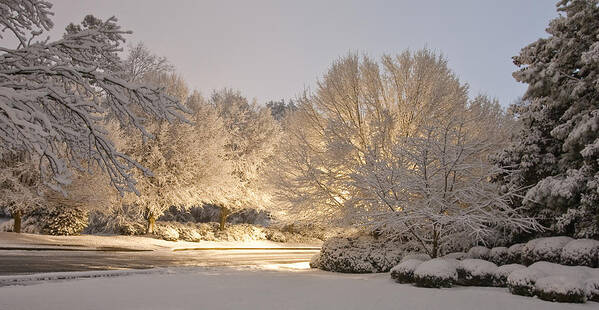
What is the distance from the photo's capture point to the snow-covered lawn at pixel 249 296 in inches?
284

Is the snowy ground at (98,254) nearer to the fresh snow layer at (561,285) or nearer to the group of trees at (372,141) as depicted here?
the group of trees at (372,141)

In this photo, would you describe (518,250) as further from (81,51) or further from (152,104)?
(81,51)

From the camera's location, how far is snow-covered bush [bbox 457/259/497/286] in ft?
32.6

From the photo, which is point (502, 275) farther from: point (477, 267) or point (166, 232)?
point (166, 232)

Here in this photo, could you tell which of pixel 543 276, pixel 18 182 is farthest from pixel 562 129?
pixel 18 182

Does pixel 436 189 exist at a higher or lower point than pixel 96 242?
higher

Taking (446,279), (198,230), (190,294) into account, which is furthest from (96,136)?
(198,230)

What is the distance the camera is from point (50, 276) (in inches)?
404

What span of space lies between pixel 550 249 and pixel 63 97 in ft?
36.2

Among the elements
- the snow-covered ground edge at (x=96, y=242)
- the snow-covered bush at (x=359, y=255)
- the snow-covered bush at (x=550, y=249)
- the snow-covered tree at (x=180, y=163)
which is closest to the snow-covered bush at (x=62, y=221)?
the snow-covered ground edge at (x=96, y=242)

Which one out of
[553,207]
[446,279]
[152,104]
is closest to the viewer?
[152,104]

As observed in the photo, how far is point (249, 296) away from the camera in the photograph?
26.7ft

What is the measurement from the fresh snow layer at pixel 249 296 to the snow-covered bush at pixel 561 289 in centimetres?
18

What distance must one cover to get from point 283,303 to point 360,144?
9.50m
